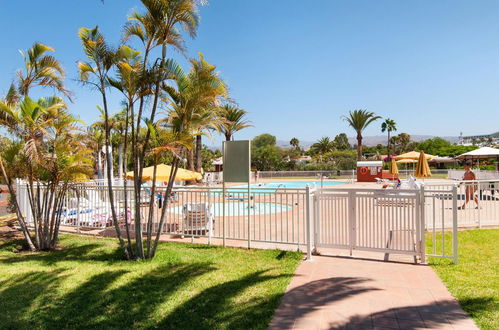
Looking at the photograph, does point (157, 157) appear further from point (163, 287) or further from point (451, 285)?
point (451, 285)

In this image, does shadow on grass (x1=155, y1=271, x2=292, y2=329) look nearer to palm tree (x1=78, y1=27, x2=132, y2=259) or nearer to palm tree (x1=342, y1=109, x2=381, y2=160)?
palm tree (x1=78, y1=27, x2=132, y2=259)

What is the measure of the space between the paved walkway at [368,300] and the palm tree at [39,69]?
6690 mm

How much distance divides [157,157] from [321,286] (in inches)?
135

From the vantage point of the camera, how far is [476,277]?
4746 mm

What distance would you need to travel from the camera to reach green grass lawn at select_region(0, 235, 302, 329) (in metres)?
3.57

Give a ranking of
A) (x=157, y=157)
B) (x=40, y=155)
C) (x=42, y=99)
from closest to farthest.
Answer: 1. (x=157, y=157)
2. (x=40, y=155)
3. (x=42, y=99)

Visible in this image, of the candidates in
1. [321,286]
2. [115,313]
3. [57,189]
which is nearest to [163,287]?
[115,313]

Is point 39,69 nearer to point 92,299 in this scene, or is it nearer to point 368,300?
point 92,299

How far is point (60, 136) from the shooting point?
23.5 ft

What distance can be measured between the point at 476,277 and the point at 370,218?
1724 millimetres

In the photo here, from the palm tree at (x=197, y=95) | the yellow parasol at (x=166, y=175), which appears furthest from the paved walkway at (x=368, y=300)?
the yellow parasol at (x=166, y=175)

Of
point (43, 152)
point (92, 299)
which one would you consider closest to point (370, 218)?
point (92, 299)

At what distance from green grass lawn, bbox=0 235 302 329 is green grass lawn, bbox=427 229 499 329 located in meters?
2.23

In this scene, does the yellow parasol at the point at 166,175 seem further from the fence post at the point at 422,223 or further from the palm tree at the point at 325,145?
the palm tree at the point at 325,145
